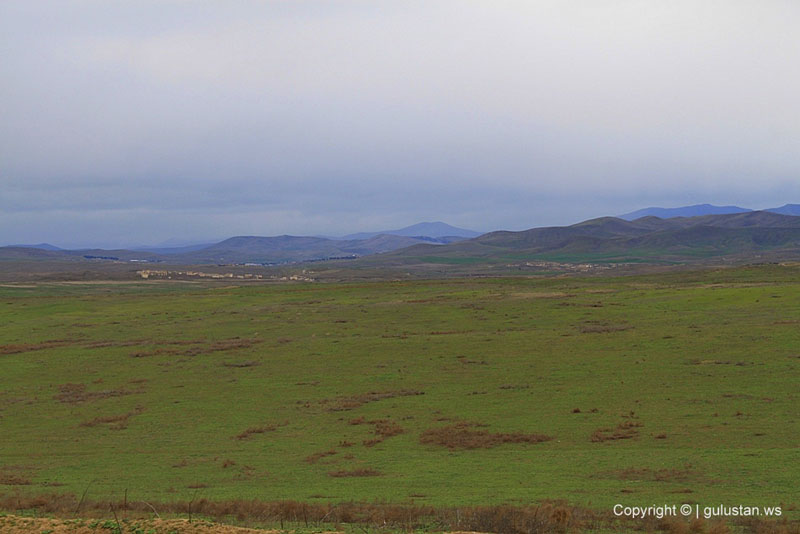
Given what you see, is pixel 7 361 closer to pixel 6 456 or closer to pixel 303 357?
pixel 303 357

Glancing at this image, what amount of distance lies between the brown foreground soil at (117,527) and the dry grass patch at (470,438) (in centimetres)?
1447

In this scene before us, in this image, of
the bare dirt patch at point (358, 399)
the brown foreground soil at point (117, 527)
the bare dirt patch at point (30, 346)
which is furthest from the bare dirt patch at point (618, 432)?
the bare dirt patch at point (30, 346)

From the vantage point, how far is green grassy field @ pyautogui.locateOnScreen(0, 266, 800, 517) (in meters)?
22.8

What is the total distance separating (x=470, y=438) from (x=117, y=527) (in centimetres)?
1722

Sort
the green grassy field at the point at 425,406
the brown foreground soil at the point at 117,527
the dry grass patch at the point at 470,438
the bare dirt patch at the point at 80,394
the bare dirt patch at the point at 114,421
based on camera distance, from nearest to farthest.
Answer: the brown foreground soil at the point at 117,527 < the green grassy field at the point at 425,406 < the dry grass patch at the point at 470,438 < the bare dirt patch at the point at 114,421 < the bare dirt patch at the point at 80,394

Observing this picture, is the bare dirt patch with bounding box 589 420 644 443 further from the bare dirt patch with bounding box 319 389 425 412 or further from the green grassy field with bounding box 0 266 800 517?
the bare dirt patch with bounding box 319 389 425 412

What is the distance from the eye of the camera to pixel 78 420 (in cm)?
3594

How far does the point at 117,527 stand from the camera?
1537 centimetres

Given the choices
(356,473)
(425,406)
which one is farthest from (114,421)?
(356,473)

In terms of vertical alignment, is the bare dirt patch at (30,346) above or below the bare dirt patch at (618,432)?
above

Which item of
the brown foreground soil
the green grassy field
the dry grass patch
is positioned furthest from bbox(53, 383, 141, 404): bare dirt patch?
the brown foreground soil

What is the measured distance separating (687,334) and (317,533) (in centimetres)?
4471

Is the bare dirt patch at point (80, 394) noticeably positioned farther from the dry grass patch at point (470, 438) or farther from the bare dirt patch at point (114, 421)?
the dry grass patch at point (470, 438)

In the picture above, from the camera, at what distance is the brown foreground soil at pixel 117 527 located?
15.3 metres
